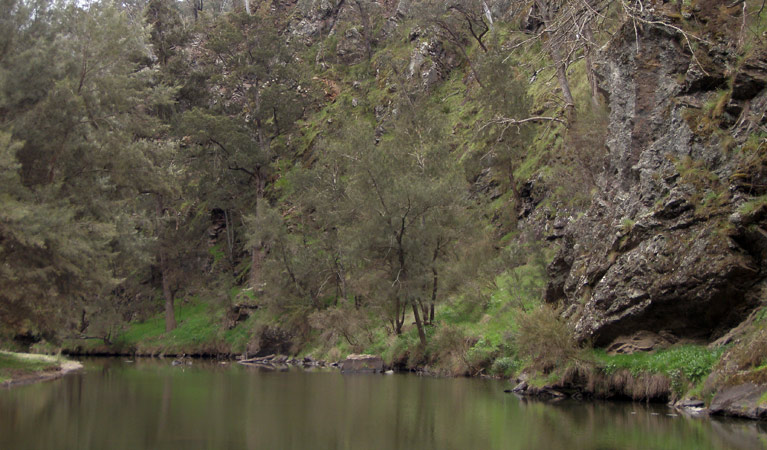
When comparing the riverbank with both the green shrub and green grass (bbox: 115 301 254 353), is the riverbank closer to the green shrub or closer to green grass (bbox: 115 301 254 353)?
green grass (bbox: 115 301 254 353)

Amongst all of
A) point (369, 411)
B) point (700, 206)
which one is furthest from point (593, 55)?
point (369, 411)

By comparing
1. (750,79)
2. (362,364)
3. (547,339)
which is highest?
(750,79)

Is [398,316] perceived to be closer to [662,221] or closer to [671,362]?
[662,221]

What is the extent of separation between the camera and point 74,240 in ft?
67.6

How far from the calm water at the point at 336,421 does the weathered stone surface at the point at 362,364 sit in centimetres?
776

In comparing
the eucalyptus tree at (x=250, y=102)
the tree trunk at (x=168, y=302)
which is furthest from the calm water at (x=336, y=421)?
the eucalyptus tree at (x=250, y=102)

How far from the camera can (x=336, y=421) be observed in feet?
45.1

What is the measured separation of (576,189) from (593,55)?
7.51 meters

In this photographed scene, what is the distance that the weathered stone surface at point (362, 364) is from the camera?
96.7 ft

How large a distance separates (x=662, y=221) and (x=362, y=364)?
656 inches

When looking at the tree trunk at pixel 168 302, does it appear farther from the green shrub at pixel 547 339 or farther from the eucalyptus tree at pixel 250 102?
the green shrub at pixel 547 339

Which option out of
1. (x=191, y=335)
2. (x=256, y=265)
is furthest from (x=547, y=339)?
(x=191, y=335)

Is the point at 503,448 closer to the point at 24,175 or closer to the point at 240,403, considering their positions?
the point at 240,403

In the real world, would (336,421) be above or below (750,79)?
below
